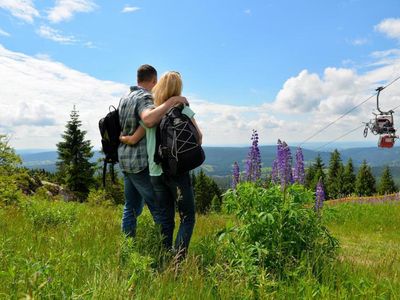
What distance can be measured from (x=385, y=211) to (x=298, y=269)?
41.4 feet

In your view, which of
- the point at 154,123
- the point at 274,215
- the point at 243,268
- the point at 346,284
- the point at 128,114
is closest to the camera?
the point at 243,268

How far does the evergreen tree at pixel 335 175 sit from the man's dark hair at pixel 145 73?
3062 inches

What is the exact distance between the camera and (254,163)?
5.30 meters

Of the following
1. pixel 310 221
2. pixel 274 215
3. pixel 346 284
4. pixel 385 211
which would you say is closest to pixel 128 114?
pixel 274 215

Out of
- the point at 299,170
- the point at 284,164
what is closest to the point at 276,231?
the point at 284,164

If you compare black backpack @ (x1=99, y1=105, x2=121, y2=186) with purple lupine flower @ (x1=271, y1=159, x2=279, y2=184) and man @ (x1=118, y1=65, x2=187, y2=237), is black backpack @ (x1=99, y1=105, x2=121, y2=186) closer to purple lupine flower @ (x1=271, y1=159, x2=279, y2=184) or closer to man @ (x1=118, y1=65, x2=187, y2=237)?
man @ (x1=118, y1=65, x2=187, y2=237)

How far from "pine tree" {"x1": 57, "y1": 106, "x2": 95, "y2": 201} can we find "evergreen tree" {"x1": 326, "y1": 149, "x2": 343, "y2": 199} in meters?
48.6

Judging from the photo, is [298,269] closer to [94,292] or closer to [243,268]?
[243,268]

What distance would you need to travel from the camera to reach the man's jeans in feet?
15.7

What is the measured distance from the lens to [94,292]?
2.53m

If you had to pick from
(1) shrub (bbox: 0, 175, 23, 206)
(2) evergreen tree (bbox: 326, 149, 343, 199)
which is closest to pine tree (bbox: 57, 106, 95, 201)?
(1) shrub (bbox: 0, 175, 23, 206)

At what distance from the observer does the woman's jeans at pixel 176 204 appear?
4469mm

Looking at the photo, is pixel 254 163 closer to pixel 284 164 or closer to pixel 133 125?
pixel 284 164

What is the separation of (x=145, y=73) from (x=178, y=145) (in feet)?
3.97
